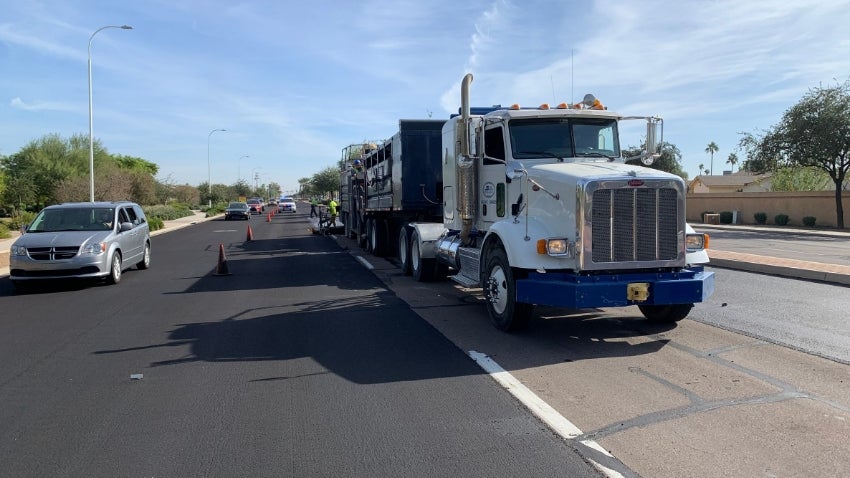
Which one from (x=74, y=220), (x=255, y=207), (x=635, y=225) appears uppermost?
(x=255, y=207)

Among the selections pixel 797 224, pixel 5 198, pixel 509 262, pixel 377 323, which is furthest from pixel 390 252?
pixel 5 198

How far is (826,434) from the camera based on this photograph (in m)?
4.57

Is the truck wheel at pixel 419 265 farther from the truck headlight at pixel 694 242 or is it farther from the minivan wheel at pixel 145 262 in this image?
the minivan wheel at pixel 145 262

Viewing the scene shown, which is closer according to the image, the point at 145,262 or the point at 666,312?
the point at 666,312

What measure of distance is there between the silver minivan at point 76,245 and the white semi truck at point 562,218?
22.1 ft

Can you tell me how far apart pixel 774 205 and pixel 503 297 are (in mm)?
37660

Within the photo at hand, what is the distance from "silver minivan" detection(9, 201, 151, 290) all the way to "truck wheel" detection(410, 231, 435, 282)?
19.9 ft

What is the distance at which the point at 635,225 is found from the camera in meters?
7.12

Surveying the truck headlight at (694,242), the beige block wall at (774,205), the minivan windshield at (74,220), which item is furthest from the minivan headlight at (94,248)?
the beige block wall at (774,205)

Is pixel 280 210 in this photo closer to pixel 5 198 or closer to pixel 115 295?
pixel 5 198

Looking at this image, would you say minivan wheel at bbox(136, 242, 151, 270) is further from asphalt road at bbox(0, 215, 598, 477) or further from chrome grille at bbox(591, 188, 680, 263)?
chrome grille at bbox(591, 188, 680, 263)

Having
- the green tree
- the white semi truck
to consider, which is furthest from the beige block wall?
the white semi truck

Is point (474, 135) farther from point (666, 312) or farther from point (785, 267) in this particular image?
point (785, 267)

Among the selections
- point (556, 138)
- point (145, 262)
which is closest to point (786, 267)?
point (556, 138)
